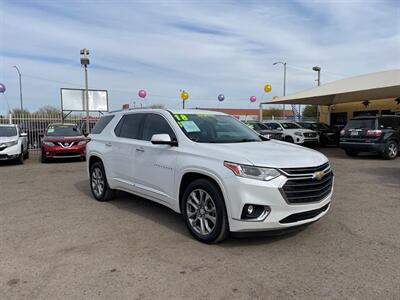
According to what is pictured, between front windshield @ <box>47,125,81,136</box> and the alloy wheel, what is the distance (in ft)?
37.5

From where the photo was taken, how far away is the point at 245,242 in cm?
441

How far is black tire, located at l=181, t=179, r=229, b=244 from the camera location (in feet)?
13.5

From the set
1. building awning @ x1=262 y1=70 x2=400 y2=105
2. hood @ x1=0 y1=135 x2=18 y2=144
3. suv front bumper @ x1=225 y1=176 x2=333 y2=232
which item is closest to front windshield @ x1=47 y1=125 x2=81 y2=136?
hood @ x1=0 y1=135 x2=18 y2=144

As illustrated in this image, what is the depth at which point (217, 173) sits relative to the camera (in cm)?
410

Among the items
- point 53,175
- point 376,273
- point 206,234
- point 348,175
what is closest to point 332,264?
point 376,273

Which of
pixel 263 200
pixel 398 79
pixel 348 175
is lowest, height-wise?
pixel 348 175

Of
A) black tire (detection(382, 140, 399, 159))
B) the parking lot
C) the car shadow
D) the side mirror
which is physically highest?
the side mirror

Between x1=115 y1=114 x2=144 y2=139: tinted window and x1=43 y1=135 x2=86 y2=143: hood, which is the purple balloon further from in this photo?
x1=115 y1=114 x2=144 y2=139: tinted window

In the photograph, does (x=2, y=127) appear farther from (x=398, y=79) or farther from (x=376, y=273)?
(x=398, y=79)

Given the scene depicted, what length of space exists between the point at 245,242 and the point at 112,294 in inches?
73.9

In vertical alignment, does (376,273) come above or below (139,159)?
below

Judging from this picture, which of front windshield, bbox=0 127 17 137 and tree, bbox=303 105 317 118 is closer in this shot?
front windshield, bbox=0 127 17 137

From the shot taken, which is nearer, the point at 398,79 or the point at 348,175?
the point at 348,175

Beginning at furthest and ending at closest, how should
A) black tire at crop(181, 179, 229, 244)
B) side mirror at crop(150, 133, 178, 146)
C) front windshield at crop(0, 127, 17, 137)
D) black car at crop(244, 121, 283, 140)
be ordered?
1. black car at crop(244, 121, 283, 140)
2. front windshield at crop(0, 127, 17, 137)
3. side mirror at crop(150, 133, 178, 146)
4. black tire at crop(181, 179, 229, 244)
